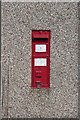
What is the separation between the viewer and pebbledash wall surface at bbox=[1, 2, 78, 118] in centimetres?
746

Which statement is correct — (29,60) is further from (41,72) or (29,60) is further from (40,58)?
(41,72)

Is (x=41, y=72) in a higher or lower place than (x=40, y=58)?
lower

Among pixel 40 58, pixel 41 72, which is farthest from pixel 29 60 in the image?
pixel 41 72

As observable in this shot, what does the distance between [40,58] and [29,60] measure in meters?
0.21

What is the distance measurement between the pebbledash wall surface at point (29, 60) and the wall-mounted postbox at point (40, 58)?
0.08m

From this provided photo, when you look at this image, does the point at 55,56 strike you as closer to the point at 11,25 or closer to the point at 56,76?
the point at 56,76

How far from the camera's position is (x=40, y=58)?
24.5ft

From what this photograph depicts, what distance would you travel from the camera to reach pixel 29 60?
7.48 meters

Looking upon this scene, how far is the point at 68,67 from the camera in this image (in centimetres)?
753

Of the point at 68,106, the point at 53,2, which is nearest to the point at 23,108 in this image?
the point at 68,106

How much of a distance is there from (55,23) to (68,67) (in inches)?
34.7

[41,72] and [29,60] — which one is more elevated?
[29,60]

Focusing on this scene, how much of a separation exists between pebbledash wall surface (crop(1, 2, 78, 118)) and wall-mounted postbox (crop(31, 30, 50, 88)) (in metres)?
0.08

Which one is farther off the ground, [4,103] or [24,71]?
[24,71]
